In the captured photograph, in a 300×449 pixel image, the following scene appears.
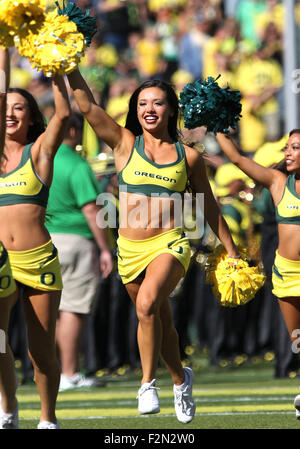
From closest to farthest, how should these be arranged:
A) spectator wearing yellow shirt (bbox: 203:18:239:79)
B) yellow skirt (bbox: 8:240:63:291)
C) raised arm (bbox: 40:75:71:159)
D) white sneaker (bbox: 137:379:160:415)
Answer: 1. raised arm (bbox: 40:75:71:159)
2. yellow skirt (bbox: 8:240:63:291)
3. white sneaker (bbox: 137:379:160:415)
4. spectator wearing yellow shirt (bbox: 203:18:239:79)

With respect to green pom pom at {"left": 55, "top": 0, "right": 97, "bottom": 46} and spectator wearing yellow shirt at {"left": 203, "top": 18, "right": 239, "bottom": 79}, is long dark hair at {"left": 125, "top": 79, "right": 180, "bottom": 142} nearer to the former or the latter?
green pom pom at {"left": 55, "top": 0, "right": 97, "bottom": 46}

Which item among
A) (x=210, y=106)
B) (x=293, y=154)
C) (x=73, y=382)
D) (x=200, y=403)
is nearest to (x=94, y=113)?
(x=210, y=106)

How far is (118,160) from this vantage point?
669 centimetres

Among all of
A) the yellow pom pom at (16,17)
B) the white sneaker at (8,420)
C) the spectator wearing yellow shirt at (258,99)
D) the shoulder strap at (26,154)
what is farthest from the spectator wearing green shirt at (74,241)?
the spectator wearing yellow shirt at (258,99)

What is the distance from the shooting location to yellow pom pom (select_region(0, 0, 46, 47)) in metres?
5.58

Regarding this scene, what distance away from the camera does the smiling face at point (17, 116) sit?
641 centimetres

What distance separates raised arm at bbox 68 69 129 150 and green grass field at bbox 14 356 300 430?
1.85 metres

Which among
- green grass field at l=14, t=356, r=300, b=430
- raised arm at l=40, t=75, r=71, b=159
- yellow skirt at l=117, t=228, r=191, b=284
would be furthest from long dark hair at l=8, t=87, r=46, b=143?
green grass field at l=14, t=356, r=300, b=430

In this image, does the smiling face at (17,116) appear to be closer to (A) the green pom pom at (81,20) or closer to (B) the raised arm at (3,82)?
(A) the green pom pom at (81,20)

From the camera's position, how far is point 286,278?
708cm

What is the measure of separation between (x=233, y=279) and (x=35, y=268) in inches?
51.7

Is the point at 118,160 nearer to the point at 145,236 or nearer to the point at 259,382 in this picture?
the point at 145,236
